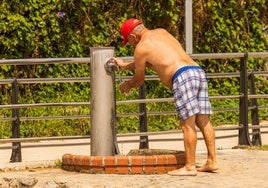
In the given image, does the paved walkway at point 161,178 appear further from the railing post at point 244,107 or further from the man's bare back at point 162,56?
the railing post at point 244,107

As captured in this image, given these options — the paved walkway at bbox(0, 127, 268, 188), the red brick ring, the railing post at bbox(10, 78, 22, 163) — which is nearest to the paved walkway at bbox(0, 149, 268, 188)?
the paved walkway at bbox(0, 127, 268, 188)

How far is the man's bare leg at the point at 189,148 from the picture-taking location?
8109 millimetres

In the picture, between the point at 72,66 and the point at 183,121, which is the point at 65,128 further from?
the point at 183,121

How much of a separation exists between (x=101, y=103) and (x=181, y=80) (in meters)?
0.84

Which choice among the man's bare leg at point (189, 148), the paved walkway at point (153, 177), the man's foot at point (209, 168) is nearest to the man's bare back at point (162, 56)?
the man's bare leg at point (189, 148)

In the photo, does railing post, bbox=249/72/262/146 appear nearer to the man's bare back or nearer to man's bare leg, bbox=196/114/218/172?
man's bare leg, bbox=196/114/218/172

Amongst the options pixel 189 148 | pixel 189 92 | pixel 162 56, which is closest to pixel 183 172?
pixel 189 148

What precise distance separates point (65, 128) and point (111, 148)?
542 cm

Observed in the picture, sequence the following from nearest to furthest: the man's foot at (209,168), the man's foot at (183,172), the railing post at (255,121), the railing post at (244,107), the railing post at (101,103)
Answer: the man's foot at (183,172) → the man's foot at (209,168) → the railing post at (101,103) → the railing post at (244,107) → the railing post at (255,121)

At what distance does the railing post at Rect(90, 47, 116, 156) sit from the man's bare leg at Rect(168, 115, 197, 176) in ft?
2.60

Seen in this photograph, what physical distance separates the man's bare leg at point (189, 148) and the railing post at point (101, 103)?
0.79 metres

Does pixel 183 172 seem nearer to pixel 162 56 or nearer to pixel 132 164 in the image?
pixel 132 164

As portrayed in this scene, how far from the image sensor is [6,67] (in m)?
15.0

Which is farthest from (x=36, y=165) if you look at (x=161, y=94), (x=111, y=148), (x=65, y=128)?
(x=161, y=94)
